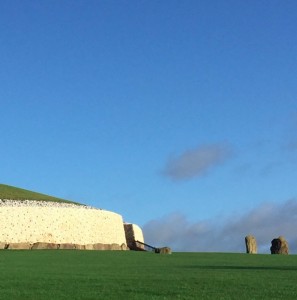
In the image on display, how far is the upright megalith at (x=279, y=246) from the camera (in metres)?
45.2

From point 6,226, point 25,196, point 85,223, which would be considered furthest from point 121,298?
point 25,196

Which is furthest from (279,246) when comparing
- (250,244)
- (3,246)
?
(3,246)

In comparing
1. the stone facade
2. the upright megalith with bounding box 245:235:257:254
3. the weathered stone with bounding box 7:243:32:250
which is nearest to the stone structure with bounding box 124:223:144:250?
the stone facade

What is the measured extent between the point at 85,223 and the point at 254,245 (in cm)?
1187

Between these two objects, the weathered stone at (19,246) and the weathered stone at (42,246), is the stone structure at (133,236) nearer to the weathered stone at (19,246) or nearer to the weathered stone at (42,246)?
the weathered stone at (42,246)

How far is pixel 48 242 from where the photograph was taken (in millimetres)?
41031

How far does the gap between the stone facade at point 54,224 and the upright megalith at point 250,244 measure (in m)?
8.39

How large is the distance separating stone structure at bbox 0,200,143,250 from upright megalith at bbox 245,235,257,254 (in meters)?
8.32

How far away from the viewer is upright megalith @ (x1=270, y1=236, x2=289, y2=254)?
45188mm

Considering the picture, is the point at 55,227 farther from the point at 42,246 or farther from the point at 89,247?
the point at 89,247

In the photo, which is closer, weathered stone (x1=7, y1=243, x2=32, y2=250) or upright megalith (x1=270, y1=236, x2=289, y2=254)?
weathered stone (x1=7, y1=243, x2=32, y2=250)

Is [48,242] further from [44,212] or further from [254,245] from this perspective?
[254,245]

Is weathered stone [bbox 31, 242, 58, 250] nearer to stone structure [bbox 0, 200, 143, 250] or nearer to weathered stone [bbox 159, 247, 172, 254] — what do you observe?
stone structure [bbox 0, 200, 143, 250]

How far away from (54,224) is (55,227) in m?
0.19
